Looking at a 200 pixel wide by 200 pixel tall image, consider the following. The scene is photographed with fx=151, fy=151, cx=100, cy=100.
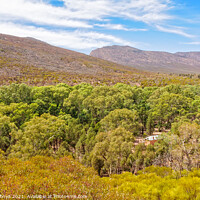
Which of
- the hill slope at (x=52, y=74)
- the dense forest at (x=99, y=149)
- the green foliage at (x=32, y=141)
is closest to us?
the dense forest at (x=99, y=149)

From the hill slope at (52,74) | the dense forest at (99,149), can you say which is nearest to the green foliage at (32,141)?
the dense forest at (99,149)

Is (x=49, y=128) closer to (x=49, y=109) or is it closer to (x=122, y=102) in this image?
(x=49, y=109)

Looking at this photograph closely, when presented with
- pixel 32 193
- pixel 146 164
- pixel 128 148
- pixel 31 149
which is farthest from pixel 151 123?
pixel 32 193

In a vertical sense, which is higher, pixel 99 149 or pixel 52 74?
pixel 52 74

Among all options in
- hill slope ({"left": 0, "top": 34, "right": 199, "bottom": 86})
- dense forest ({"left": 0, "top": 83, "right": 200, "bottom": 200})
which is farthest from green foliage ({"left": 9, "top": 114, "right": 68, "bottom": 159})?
Answer: hill slope ({"left": 0, "top": 34, "right": 199, "bottom": 86})

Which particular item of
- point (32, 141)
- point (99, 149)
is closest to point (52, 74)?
point (32, 141)

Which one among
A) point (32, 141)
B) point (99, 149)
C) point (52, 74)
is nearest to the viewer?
point (32, 141)

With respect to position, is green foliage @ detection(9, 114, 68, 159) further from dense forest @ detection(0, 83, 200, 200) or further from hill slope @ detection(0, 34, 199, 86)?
hill slope @ detection(0, 34, 199, 86)

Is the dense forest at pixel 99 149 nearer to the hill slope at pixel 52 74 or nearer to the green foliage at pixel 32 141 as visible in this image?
the green foliage at pixel 32 141

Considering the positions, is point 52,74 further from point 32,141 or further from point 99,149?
point 99,149
